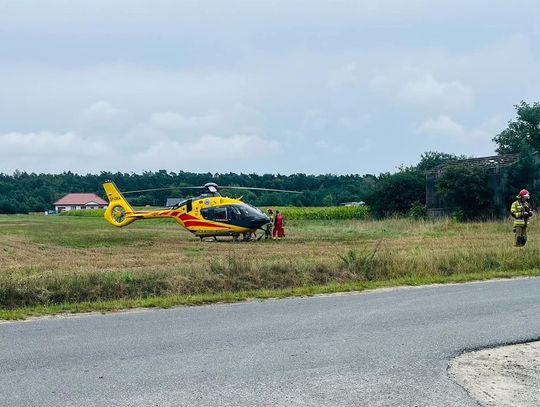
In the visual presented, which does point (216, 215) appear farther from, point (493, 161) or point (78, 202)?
point (78, 202)

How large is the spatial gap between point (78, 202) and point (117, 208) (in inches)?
3807

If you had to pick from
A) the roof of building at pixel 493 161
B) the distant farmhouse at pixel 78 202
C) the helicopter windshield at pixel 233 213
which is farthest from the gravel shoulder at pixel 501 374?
the distant farmhouse at pixel 78 202

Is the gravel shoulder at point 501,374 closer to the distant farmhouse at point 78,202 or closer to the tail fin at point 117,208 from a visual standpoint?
the tail fin at point 117,208

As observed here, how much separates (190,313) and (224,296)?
1.93 metres

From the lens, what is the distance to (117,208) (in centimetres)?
3984

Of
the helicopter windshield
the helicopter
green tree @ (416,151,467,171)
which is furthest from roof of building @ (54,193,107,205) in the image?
the helicopter windshield

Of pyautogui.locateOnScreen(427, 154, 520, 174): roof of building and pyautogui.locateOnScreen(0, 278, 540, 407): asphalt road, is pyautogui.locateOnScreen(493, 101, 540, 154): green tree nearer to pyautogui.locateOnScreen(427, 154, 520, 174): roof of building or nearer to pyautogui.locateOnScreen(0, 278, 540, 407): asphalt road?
pyautogui.locateOnScreen(427, 154, 520, 174): roof of building

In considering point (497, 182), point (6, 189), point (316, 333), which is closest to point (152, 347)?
point (316, 333)

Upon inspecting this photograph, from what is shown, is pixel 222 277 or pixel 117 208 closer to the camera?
pixel 222 277

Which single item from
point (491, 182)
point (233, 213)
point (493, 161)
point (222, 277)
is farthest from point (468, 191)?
point (222, 277)

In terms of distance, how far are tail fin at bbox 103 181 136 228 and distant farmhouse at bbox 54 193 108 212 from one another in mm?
92634

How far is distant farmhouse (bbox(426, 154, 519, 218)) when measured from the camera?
4612 centimetres

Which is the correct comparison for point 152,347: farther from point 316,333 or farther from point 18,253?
point 18,253

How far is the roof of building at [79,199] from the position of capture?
431 ft
